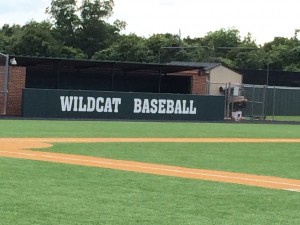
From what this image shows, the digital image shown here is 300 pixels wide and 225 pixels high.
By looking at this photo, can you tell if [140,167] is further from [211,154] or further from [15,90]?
[15,90]

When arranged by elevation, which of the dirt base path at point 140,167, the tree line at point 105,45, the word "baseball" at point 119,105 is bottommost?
the dirt base path at point 140,167

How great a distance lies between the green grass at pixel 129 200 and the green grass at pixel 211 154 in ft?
10.6

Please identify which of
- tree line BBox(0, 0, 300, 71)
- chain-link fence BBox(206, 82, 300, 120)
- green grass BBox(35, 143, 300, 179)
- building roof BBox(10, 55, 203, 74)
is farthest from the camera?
tree line BBox(0, 0, 300, 71)

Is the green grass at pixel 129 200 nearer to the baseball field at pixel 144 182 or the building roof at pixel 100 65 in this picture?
the baseball field at pixel 144 182

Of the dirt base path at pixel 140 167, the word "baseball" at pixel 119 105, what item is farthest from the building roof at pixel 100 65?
the dirt base path at pixel 140 167

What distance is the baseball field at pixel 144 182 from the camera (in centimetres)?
909

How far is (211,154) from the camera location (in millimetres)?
19297

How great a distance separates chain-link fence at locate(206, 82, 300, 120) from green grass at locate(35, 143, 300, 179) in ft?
72.6

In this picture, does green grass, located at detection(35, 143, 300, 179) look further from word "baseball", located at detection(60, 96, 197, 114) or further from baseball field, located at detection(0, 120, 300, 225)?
word "baseball", located at detection(60, 96, 197, 114)

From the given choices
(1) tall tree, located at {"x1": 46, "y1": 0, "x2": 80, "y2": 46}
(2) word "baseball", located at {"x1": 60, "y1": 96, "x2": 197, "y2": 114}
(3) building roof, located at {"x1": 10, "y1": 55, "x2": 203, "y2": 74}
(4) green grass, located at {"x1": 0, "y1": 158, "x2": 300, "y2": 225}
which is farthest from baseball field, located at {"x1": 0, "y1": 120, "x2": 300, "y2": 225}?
(1) tall tree, located at {"x1": 46, "y1": 0, "x2": 80, "y2": 46}

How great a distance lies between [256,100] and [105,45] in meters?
51.0

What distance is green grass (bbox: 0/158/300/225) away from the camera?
882 cm

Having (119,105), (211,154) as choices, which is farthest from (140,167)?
(119,105)

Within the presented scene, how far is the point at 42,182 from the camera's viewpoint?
1164 centimetres
